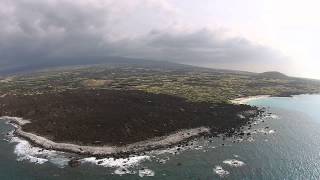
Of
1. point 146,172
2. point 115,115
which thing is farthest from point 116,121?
point 146,172

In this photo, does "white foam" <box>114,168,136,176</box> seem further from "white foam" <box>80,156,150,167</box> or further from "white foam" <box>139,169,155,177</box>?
"white foam" <box>80,156,150,167</box>

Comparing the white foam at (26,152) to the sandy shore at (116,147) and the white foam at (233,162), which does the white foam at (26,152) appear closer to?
the sandy shore at (116,147)

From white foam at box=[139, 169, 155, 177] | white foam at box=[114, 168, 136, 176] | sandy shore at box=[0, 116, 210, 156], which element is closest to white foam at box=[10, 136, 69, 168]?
sandy shore at box=[0, 116, 210, 156]

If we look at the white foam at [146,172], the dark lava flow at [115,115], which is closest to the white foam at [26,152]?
the dark lava flow at [115,115]

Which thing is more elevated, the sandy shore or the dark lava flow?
the dark lava flow

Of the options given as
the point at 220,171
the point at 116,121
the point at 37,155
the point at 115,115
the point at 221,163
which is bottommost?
the point at 37,155

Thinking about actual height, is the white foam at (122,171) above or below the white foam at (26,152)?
above

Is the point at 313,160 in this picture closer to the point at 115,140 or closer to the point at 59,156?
the point at 115,140

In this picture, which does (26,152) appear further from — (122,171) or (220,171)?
(220,171)
